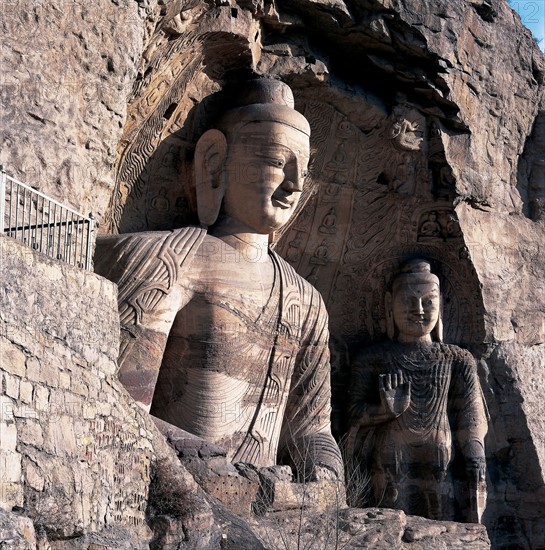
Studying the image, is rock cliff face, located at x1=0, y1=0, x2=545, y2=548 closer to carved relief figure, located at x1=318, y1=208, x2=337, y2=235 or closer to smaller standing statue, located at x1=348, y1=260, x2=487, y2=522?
carved relief figure, located at x1=318, y1=208, x2=337, y2=235

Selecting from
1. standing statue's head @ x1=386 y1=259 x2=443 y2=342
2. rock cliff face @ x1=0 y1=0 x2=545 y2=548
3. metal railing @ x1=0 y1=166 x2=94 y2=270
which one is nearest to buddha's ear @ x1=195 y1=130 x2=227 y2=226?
rock cliff face @ x1=0 y1=0 x2=545 y2=548

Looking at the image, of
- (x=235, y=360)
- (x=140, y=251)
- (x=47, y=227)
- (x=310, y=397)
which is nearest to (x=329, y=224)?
(x=310, y=397)

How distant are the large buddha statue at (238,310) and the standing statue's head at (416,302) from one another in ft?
3.52

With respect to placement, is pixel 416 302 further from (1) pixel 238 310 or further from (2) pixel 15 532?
(2) pixel 15 532

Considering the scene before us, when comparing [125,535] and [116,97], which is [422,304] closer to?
[116,97]

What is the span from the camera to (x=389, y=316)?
12.1 metres

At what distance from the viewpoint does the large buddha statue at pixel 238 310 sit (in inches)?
393

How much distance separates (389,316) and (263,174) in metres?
2.09

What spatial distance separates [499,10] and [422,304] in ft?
8.76

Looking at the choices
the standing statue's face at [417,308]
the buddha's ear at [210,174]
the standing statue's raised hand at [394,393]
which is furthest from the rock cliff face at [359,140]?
the standing statue's raised hand at [394,393]

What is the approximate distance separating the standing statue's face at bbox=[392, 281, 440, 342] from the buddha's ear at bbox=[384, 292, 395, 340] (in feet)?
0.38

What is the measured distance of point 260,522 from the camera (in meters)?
9.12

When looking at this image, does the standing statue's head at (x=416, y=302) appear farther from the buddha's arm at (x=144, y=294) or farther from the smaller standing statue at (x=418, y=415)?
the buddha's arm at (x=144, y=294)

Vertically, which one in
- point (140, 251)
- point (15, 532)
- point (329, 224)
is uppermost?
point (329, 224)
